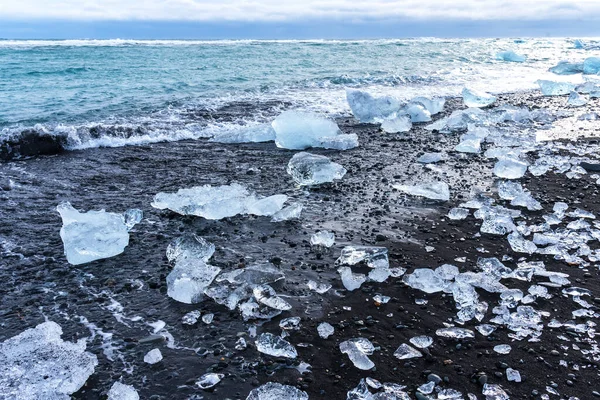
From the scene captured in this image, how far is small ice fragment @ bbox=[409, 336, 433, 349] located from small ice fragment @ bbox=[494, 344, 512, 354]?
0.37 metres

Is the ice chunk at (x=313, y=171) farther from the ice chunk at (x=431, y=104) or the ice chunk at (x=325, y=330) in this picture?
the ice chunk at (x=431, y=104)

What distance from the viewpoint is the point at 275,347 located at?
8.21 feet

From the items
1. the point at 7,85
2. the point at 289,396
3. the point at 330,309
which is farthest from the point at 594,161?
the point at 7,85

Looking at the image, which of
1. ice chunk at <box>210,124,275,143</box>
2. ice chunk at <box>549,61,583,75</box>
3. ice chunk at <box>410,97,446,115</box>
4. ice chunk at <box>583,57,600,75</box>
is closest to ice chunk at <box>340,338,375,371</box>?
ice chunk at <box>210,124,275,143</box>

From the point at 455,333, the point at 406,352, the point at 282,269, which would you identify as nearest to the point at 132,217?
the point at 282,269

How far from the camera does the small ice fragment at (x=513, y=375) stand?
2.30m

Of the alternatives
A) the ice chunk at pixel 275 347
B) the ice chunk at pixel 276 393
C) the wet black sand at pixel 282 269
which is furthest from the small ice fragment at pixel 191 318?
the ice chunk at pixel 276 393

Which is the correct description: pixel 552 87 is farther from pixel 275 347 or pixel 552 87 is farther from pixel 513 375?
pixel 275 347

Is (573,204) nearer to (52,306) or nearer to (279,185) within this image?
(279,185)

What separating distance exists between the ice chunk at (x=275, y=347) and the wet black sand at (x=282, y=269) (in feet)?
0.16

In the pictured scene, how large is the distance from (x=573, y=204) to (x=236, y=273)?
3.66 metres

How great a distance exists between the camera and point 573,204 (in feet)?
14.9

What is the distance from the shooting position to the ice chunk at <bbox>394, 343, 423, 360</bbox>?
8.11ft

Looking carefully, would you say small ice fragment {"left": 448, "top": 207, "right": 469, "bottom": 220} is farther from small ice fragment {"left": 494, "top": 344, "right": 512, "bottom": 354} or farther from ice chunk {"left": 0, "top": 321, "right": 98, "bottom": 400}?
ice chunk {"left": 0, "top": 321, "right": 98, "bottom": 400}
